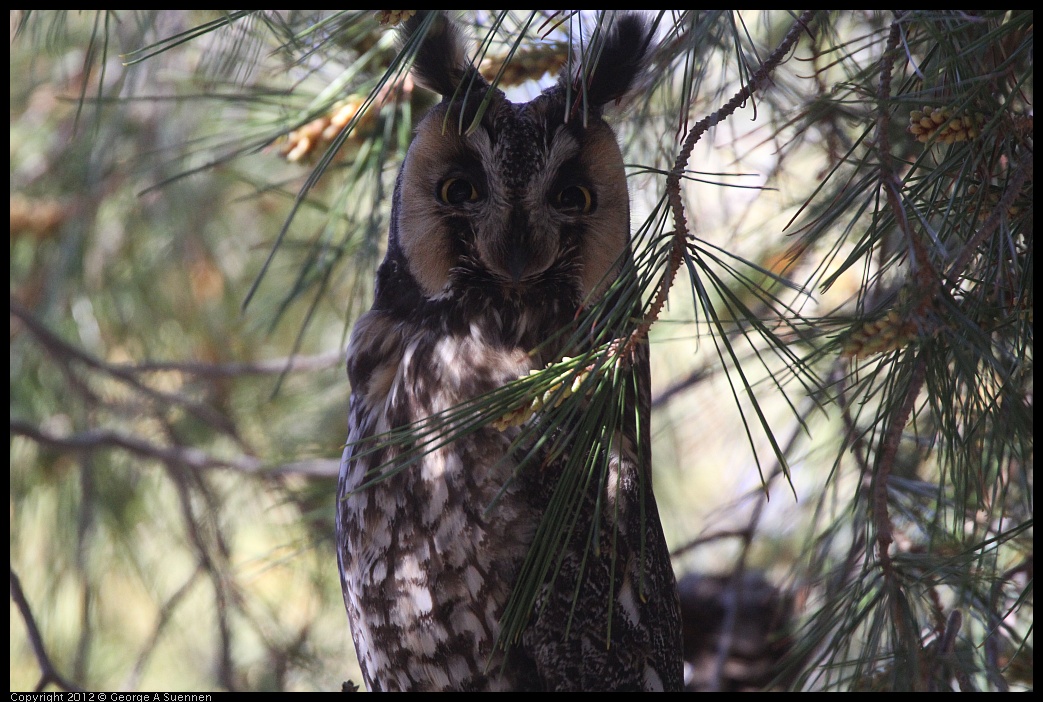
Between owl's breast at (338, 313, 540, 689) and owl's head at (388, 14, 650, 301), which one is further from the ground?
owl's head at (388, 14, 650, 301)

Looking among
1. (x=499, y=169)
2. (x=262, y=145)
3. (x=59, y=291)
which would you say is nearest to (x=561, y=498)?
(x=499, y=169)

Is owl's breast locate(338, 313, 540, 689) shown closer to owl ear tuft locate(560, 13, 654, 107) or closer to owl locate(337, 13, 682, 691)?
owl locate(337, 13, 682, 691)

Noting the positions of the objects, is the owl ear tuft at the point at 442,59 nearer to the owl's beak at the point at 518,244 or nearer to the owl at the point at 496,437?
the owl at the point at 496,437

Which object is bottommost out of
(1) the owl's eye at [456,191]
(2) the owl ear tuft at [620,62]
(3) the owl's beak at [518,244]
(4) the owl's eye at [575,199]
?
(3) the owl's beak at [518,244]

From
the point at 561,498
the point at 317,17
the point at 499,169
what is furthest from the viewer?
the point at 317,17

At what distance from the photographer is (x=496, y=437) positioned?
1.21 metres

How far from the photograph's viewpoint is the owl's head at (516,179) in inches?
46.1

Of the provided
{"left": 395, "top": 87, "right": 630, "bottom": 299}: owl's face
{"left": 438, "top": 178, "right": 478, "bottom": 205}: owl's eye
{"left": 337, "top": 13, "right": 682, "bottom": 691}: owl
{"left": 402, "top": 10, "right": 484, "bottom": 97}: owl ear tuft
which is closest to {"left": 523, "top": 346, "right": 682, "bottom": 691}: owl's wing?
{"left": 337, "top": 13, "right": 682, "bottom": 691}: owl

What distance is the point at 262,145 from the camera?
136 cm

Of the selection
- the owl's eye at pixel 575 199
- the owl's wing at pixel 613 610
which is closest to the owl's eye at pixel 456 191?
the owl's eye at pixel 575 199

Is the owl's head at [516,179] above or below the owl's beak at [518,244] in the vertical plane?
above

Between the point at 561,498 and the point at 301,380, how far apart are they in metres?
2.17

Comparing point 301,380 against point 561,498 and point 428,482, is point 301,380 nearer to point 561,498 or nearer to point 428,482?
point 428,482

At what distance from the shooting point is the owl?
1191 mm
